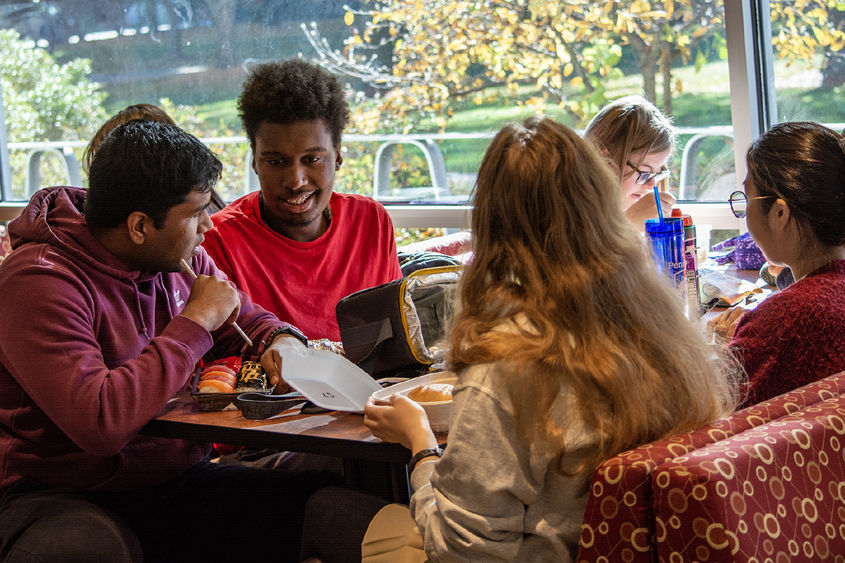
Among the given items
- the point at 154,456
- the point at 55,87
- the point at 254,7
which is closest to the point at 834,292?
the point at 154,456

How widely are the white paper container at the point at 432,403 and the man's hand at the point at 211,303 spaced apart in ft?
1.24

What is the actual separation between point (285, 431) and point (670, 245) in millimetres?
984

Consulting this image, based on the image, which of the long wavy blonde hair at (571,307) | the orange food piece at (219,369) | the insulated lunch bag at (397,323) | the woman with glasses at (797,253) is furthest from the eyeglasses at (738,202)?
the orange food piece at (219,369)

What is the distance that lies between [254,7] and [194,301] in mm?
3227

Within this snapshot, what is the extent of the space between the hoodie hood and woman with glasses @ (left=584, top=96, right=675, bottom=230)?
4.51 feet

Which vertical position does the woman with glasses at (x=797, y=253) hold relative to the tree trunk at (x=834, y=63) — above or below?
below

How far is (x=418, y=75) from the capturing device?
181 inches

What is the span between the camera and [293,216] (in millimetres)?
2461

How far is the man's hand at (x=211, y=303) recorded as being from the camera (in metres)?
1.74

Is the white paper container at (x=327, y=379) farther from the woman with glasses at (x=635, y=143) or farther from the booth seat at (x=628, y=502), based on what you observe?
the woman with glasses at (x=635, y=143)

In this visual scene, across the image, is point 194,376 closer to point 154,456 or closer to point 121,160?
point 154,456

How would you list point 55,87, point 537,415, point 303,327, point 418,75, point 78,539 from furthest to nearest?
point 55,87
point 418,75
point 303,327
point 78,539
point 537,415

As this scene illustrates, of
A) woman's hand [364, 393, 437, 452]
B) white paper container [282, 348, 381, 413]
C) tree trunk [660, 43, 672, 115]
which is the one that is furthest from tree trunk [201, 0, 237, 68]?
woman's hand [364, 393, 437, 452]

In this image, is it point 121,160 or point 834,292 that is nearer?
point 834,292
